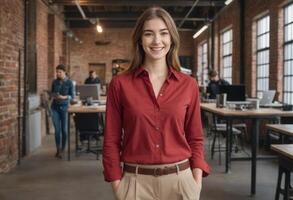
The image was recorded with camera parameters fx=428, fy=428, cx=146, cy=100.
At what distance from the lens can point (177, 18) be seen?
45.5ft

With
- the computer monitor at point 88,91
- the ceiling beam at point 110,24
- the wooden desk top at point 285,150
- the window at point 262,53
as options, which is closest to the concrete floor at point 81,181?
the computer monitor at point 88,91

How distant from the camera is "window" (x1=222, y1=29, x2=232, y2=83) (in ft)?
40.3

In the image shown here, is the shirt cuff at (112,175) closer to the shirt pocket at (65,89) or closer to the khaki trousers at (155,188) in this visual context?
the khaki trousers at (155,188)

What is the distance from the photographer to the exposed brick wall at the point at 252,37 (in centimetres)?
844

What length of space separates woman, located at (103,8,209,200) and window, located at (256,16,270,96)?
25.7ft

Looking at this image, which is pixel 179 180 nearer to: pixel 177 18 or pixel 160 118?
pixel 160 118

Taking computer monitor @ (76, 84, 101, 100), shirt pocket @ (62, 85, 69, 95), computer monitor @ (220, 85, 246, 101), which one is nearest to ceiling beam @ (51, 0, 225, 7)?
computer monitor @ (76, 84, 101, 100)

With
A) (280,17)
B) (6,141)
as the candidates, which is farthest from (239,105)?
(6,141)

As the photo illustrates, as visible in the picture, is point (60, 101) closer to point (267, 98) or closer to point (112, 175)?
point (267, 98)

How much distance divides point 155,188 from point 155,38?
23.3 inches

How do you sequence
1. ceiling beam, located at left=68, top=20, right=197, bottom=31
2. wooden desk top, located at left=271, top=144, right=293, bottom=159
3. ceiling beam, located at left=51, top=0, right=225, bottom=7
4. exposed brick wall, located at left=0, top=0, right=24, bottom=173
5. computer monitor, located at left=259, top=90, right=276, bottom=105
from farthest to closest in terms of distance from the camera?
ceiling beam, located at left=68, top=20, right=197, bottom=31 < ceiling beam, located at left=51, top=0, right=225, bottom=7 < computer monitor, located at left=259, top=90, right=276, bottom=105 < exposed brick wall, located at left=0, top=0, right=24, bottom=173 < wooden desk top, located at left=271, top=144, right=293, bottom=159

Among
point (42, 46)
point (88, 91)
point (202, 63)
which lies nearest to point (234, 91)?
point (88, 91)

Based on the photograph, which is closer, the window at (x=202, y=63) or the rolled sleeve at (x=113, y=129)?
the rolled sleeve at (x=113, y=129)

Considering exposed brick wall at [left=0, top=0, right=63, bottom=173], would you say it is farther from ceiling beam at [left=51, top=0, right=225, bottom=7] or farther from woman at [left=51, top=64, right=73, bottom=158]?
ceiling beam at [left=51, top=0, right=225, bottom=7]
